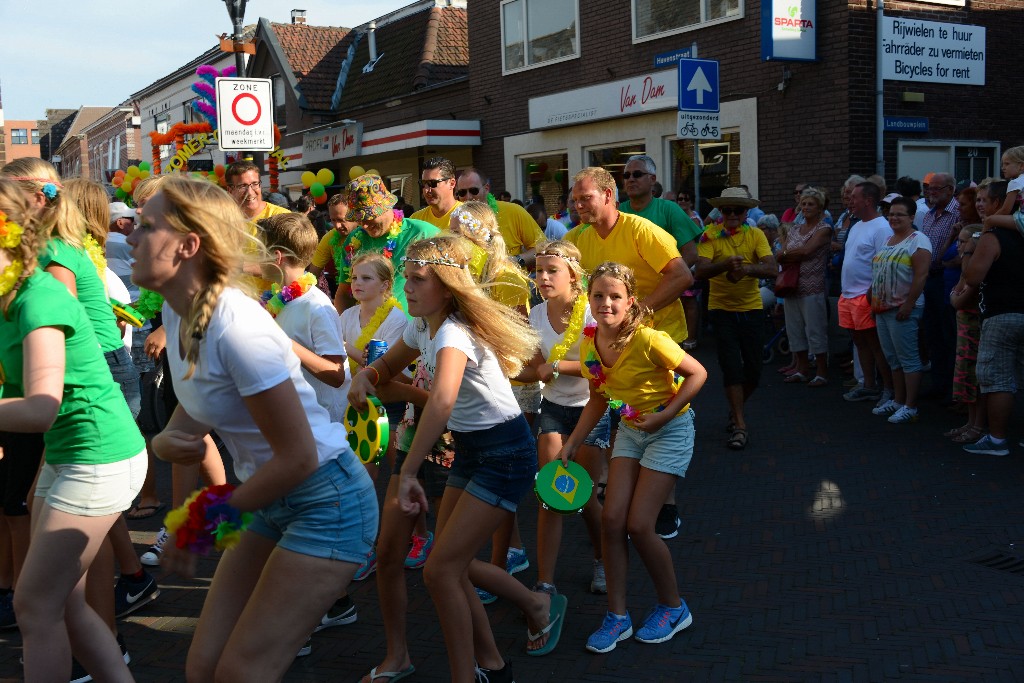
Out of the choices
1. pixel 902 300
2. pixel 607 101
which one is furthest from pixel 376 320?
pixel 607 101

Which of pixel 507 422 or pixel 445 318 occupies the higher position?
pixel 445 318

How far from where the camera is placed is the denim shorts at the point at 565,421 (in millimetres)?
4936

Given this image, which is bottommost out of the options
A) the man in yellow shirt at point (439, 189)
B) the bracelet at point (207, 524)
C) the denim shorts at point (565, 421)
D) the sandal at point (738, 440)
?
the sandal at point (738, 440)

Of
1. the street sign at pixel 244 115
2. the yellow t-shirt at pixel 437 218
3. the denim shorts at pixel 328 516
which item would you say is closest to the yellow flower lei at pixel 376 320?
the yellow t-shirt at pixel 437 218

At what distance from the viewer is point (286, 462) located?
2.45 m

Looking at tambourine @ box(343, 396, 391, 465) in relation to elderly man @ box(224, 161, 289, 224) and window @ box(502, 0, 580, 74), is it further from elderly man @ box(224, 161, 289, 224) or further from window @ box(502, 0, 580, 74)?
window @ box(502, 0, 580, 74)

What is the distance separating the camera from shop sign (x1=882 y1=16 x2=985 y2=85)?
13383 millimetres

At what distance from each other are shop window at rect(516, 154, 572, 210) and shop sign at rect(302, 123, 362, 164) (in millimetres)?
5869

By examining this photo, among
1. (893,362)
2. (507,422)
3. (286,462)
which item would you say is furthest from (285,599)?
(893,362)

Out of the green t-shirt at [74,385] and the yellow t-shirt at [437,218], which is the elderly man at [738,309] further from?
the green t-shirt at [74,385]

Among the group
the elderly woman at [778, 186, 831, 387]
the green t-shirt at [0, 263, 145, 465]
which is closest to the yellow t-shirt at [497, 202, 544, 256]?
the elderly woman at [778, 186, 831, 387]

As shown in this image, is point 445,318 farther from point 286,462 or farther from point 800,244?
point 800,244

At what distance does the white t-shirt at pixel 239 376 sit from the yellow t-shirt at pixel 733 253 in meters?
5.82

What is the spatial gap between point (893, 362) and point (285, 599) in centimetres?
722
